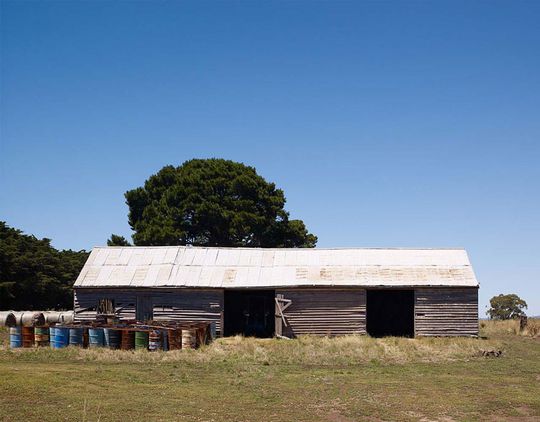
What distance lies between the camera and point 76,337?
29047 mm

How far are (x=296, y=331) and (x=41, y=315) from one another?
56.8 ft

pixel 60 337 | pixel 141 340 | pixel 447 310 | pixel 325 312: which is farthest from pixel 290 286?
pixel 60 337

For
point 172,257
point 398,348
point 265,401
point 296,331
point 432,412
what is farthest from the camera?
point 172,257

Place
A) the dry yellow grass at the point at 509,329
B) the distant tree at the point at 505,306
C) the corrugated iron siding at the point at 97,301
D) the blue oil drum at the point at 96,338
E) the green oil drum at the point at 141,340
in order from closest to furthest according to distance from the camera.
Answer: the green oil drum at the point at 141,340 < the blue oil drum at the point at 96,338 < the corrugated iron siding at the point at 97,301 < the dry yellow grass at the point at 509,329 < the distant tree at the point at 505,306

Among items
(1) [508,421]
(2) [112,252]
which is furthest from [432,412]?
(2) [112,252]

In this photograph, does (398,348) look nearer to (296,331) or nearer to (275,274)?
(296,331)

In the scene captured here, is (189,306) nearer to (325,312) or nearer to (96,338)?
(325,312)

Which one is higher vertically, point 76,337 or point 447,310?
point 447,310

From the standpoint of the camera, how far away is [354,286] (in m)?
35.9

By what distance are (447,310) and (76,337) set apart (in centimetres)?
2068

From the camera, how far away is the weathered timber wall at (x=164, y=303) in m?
36.0

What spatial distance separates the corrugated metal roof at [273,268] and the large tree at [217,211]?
60.4 feet

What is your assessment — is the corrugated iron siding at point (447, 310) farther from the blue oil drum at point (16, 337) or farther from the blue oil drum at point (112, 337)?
the blue oil drum at point (16, 337)

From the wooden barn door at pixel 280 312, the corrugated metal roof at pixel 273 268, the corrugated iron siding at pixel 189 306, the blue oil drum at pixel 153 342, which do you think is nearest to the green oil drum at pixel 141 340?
the blue oil drum at pixel 153 342
